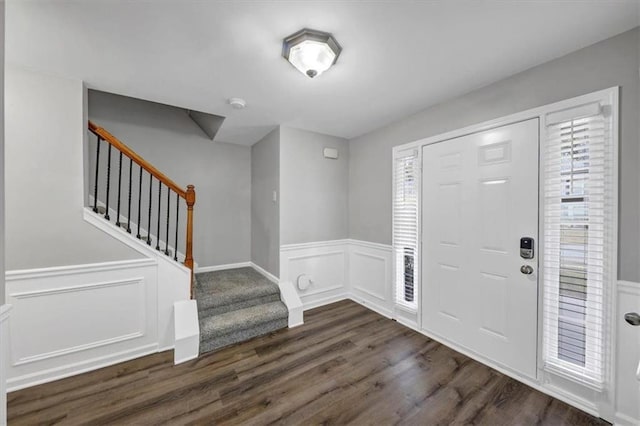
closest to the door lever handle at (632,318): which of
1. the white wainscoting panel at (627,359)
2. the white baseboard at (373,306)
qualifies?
the white wainscoting panel at (627,359)

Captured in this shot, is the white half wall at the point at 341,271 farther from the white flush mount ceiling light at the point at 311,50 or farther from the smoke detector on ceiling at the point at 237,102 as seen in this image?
the white flush mount ceiling light at the point at 311,50

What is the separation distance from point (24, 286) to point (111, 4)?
2115 mm

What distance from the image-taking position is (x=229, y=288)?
2.93 meters

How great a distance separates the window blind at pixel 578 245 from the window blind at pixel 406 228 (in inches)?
44.0

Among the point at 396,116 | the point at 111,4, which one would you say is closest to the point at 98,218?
the point at 111,4

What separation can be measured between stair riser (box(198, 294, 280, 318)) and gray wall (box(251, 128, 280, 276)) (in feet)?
1.06

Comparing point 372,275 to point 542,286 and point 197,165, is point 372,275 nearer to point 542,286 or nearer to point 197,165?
point 542,286

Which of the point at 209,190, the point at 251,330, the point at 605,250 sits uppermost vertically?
the point at 209,190

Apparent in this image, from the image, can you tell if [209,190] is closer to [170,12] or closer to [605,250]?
[170,12]

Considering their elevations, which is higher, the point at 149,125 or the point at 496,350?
the point at 149,125

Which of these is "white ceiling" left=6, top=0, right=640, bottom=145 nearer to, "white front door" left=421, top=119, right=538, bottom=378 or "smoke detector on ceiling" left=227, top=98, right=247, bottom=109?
"smoke detector on ceiling" left=227, top=98, right=247, bottom=109

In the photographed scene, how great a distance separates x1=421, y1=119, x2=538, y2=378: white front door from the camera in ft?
6.07

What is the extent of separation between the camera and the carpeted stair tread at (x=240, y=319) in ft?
7.65

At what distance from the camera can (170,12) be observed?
4.37ft
